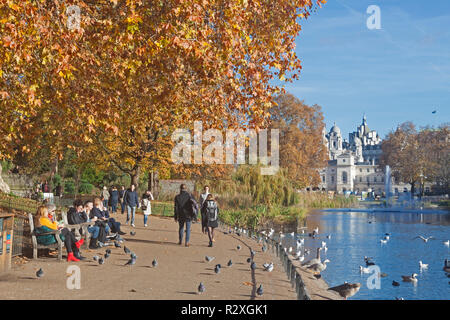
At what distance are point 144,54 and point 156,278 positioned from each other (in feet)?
14.9

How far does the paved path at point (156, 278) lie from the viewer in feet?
27.9

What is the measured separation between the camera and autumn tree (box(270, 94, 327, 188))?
52.8 metres

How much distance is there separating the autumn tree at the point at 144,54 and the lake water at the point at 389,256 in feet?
19.5

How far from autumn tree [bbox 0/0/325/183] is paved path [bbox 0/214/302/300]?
2.97 meters

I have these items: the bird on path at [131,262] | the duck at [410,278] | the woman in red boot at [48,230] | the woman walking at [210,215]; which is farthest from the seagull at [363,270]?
the woman in red boot at [48,230]

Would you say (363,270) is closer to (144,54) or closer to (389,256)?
(389,256)

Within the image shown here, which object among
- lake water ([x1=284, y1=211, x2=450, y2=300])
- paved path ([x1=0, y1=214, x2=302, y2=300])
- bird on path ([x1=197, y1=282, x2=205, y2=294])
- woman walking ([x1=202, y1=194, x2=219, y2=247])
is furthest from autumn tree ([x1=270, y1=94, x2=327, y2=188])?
bird on path ([x1=197, y1=282, x2=205, y2=294])

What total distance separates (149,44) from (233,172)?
25.5 m

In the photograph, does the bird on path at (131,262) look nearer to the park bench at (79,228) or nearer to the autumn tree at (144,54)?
the park bench at (79,228)

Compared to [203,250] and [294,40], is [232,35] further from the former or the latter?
Result: [203,250]

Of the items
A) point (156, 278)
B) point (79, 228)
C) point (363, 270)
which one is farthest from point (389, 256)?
point (156, 278)
